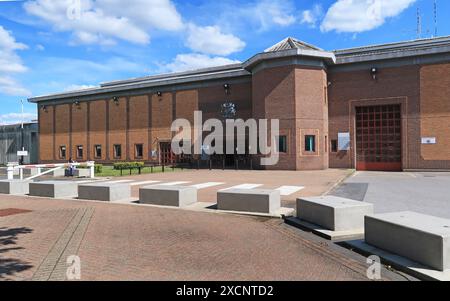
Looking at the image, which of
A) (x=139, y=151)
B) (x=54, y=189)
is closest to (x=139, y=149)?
(x=139, y=151)

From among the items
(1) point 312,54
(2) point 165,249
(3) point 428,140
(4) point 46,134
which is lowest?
(2) point 165,249

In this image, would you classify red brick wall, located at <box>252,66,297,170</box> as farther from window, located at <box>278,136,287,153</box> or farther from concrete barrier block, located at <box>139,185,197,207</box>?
concrete barrier block, located at <box>139,185,197,207</box>

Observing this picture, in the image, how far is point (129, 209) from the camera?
1098 centimetres

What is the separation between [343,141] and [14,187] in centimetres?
2264

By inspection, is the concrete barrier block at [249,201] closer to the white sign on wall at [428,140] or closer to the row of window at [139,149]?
the row of window at [139,149]

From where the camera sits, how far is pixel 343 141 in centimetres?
2903

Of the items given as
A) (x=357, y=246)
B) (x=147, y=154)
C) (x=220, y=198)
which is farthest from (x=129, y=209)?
(x=147, y=154)

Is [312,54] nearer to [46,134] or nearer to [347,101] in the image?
[347,101]

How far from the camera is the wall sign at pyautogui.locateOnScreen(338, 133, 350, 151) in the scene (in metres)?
28.9

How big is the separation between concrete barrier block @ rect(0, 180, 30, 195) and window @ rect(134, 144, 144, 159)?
73.6ft

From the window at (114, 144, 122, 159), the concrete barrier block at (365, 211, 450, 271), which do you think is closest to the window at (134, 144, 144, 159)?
the window at (114, 144, 122, 159)

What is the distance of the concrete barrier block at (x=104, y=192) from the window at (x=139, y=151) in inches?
984

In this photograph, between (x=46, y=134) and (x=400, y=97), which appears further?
(x=46, y=134)

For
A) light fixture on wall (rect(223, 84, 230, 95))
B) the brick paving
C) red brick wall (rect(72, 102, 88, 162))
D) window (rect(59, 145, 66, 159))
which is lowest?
the brick paving
